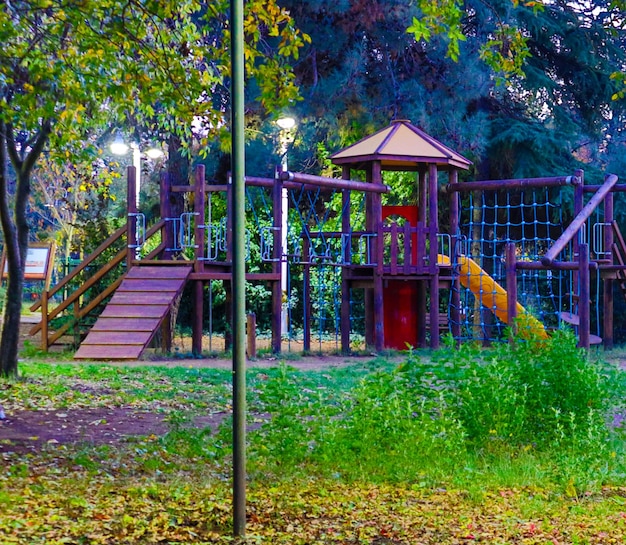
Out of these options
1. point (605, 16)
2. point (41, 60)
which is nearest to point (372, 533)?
point (41, 60)

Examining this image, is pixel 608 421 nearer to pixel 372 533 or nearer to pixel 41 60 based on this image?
pixel 372 533

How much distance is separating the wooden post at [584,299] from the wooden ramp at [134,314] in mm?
5607

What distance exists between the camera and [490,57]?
25.1 feet

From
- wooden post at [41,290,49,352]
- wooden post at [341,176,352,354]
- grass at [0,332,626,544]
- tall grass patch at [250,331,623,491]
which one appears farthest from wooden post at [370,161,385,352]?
tall grass patch at [250,331,623,491]

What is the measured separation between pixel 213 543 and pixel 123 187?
35.3 meters

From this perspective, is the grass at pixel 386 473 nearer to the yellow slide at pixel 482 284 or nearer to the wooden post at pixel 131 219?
the wooden post at pixel 131 219

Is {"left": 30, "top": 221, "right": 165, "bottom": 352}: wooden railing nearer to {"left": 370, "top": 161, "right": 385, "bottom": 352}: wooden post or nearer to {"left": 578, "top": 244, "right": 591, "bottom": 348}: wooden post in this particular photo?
{"left": 370, "top": 161, "right": 385, "bottom": 352}: wooden post

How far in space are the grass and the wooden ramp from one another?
5.61m

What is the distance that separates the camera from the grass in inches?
184

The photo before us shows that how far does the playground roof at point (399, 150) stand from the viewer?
15.2 m

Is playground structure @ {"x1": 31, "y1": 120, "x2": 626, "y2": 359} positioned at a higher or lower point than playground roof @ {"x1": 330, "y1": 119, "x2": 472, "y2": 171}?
lower

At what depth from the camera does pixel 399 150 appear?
15297 millimetres

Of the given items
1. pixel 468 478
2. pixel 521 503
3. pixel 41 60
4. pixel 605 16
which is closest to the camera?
pixel 521 503

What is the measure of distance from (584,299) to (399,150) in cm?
409
